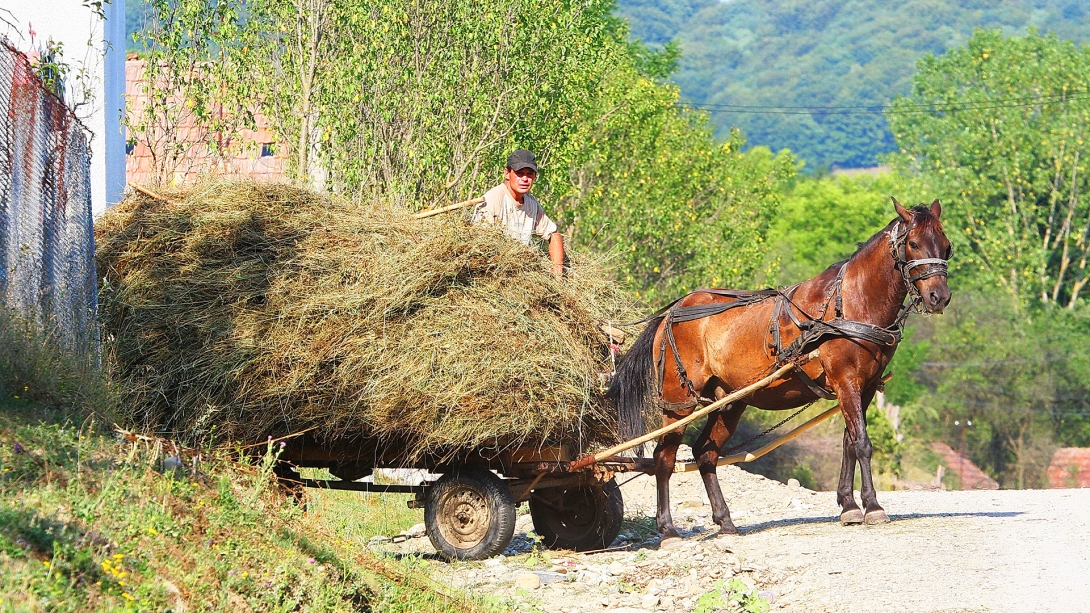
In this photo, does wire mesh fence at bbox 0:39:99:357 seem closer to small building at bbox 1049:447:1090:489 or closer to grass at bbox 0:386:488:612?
Answer: grass at bbox 0:386:488:612

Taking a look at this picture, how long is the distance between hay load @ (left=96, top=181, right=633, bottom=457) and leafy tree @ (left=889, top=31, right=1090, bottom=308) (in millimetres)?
45904

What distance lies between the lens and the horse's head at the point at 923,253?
8.35 meters

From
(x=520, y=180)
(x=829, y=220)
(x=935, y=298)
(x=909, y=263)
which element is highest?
(x=829, y=220)

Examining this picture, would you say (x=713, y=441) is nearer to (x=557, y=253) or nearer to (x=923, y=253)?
(x=557, y=253)

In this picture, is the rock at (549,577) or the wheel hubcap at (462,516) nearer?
the rock at (549,577)

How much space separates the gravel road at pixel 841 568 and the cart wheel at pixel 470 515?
153 mm

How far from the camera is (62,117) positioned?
317 inches

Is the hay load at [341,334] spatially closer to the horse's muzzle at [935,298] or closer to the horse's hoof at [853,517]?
the horse's hoof at [853,517]

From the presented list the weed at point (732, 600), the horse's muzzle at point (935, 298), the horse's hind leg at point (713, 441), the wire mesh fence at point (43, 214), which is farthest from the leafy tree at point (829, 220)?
the weed at point (732, 600)

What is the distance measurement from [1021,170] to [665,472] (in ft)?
150

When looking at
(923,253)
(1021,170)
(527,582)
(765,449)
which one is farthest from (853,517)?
(1021,170)

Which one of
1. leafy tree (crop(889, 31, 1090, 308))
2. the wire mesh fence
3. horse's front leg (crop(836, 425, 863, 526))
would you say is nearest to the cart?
horse's front leg (crop(836, 425, 863, 526))

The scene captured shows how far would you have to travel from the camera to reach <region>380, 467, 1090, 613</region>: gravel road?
6.59m

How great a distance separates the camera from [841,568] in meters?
7.23
